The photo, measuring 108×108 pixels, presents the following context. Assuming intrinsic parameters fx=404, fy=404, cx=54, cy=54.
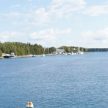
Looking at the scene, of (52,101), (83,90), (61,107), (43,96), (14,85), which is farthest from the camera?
(14,85)

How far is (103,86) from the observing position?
62.8 m

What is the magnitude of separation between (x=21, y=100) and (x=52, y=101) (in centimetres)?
430

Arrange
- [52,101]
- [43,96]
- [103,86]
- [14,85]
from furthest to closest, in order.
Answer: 1. [14,85]
2. [103,86]
3. [43,96]
4. [52,101]

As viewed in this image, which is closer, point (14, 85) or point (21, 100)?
point (21, 100)

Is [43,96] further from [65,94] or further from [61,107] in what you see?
[61,107]

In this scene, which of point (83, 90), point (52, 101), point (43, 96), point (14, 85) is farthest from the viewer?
point (14, 85)

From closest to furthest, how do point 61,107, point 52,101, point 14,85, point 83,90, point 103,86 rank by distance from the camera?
point 61,107 < point 52,101 < point 83,90 < point 103,86 < point 14,85

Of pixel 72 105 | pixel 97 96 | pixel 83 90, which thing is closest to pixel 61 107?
pixel 72 105

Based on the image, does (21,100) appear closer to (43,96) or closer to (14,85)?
(43,96)

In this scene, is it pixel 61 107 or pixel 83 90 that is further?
pixel 83 90

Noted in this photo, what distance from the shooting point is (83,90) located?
190 ft

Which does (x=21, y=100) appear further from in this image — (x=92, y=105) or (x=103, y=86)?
(x=103, y=86)

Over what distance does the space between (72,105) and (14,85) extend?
79.3 ft

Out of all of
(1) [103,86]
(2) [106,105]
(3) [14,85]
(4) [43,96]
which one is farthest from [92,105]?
(3) [14,85]
